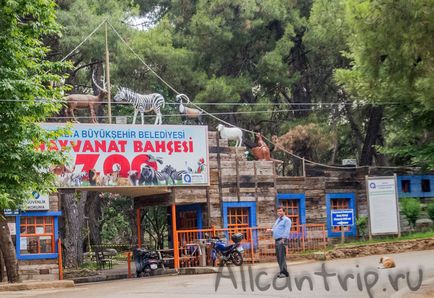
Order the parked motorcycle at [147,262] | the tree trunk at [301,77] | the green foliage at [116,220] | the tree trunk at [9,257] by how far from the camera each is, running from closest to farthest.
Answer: the tree trunk at [9,257]
the parked motorcycle at [147,262]
the tree trunk at [301,77]
the green foliage at [116,220]

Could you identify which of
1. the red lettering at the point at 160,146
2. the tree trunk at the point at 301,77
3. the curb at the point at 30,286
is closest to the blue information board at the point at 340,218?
the red lettering at the point at 160,146

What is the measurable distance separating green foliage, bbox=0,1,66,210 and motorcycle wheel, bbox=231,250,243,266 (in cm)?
719

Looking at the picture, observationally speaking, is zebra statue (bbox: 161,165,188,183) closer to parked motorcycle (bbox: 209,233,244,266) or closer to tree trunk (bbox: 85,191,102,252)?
parked motorcycle (bbox: 209,233,244,266)

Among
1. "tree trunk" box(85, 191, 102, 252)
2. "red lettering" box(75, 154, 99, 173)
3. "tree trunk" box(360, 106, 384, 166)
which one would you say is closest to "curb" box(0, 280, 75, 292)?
"red lettering" box(75, 154, 99, 173)

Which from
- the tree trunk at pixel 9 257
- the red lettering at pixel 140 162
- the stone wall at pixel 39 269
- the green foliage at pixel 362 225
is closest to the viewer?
the tree trunk at pixel 9 257

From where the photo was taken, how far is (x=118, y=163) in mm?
25016

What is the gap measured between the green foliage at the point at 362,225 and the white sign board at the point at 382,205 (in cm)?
155

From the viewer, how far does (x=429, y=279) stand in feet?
54.9

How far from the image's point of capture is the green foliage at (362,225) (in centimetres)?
2992

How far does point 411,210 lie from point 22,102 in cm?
1693

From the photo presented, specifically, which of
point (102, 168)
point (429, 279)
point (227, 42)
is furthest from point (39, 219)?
point (227, 42)

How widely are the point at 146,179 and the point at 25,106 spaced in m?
7.85

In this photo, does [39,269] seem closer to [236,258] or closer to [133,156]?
[133,156]

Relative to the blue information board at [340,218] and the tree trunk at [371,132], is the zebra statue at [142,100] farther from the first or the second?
the tree trunk at [371,132]
